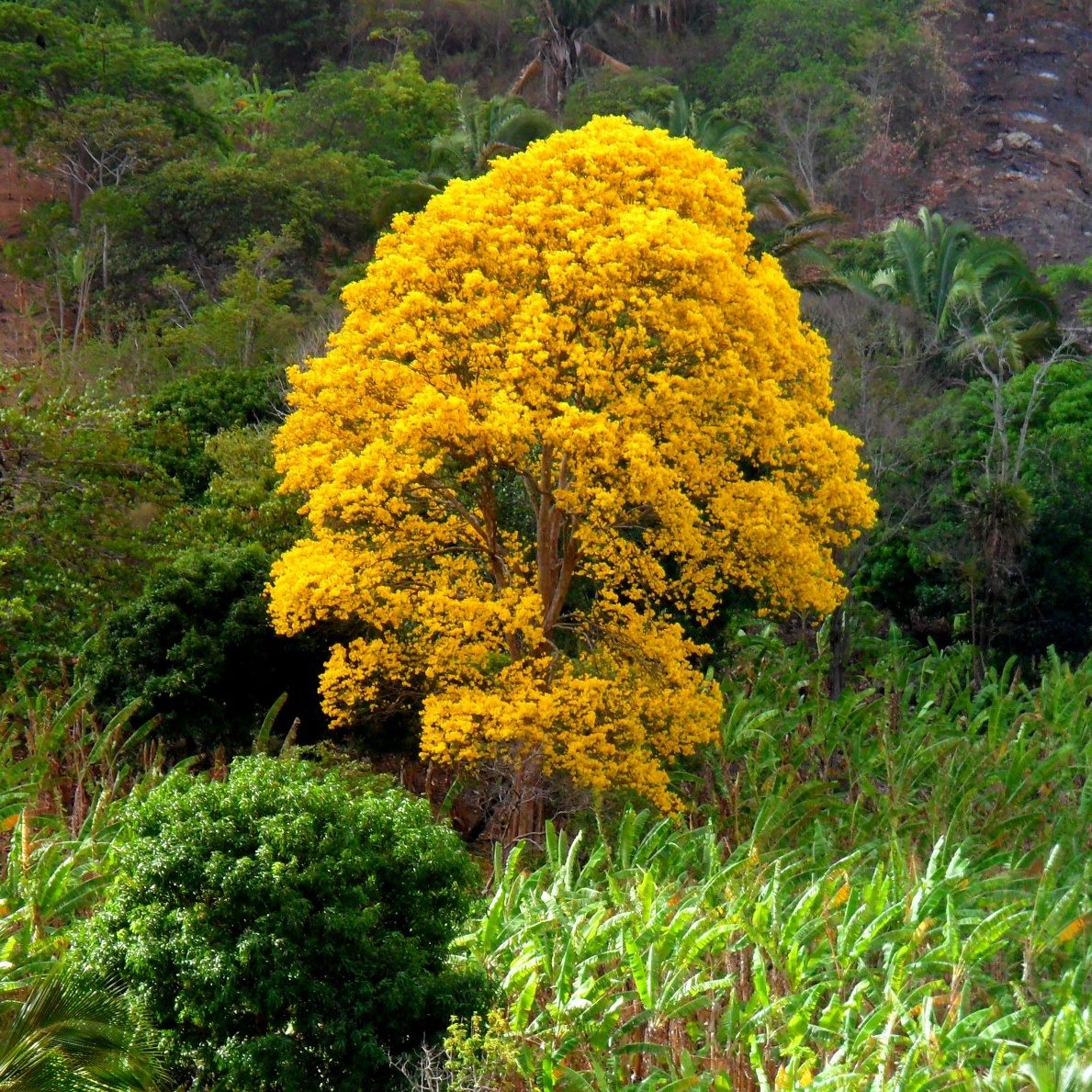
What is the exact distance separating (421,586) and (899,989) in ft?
23.2

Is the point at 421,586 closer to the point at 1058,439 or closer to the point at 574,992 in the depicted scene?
the point at 574,992

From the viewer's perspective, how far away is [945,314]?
32.3m

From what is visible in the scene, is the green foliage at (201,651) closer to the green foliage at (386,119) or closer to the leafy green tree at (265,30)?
the green foliage at (386,119)

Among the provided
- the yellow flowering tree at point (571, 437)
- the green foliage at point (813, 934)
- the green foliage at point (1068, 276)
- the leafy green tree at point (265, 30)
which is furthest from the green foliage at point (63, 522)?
the leafy green tree at point (265, 30)

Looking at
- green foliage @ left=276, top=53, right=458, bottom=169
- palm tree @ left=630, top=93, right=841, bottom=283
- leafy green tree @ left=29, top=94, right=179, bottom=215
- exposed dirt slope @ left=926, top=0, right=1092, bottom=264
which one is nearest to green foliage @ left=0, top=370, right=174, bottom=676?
palm tree @ left=630, top=93, right=841, bottom=283

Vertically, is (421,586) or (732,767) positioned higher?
(421,586)

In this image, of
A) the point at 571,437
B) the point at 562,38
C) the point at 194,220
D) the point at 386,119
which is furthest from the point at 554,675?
the point at 562,38

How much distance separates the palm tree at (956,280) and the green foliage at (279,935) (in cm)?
2608

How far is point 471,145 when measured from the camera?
110 ft

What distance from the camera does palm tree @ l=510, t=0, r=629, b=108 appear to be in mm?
42531

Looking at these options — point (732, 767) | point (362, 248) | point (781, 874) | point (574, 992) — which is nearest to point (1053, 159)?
point (362, 248)

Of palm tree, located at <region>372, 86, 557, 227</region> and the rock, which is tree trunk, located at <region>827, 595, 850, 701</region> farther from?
the rock

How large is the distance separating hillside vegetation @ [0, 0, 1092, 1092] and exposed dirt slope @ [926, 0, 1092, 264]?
1535cm

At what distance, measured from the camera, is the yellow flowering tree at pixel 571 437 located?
13570mm
